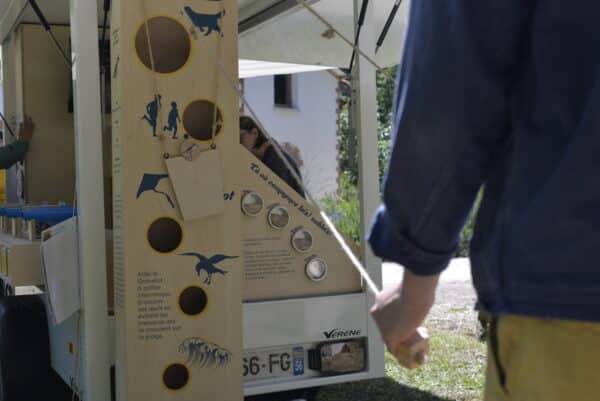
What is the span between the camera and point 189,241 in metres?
2.79

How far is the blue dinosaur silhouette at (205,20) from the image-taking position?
9.16 ft

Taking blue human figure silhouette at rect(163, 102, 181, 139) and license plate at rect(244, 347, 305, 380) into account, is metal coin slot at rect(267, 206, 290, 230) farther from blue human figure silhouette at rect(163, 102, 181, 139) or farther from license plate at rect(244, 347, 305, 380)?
blue human figure silhouette at rect(163, 102, 181, 139)

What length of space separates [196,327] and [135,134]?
663 millimetres

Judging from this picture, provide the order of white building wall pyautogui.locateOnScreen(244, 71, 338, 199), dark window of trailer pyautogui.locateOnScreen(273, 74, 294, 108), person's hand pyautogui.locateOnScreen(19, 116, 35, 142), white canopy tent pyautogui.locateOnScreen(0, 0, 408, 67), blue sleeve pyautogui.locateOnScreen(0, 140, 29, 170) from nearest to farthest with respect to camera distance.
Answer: white canopy tent pyautogui.locateOnScreen(0, 0, 408, 67)
blue sleeve pyautogui.locateOnScreen(0, 140, 29, 170)
person's hand pyautogui.locateOnScreen(19, 116, 35, 142)
white building wall pyautogui.locateOnScreen(244, 71, 338, 199)
dark window of trailer pyautogui.locateOnScreen(273, 74, 294, 108)

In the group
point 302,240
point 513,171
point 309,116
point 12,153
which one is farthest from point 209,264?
point 309,116

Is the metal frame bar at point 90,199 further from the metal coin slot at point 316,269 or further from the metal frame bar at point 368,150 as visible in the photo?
the metal frame bar at point 368,150

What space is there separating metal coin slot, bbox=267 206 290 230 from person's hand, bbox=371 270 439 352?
7.24ft

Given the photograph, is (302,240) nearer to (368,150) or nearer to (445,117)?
(368,150)

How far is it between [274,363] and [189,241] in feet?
2.95

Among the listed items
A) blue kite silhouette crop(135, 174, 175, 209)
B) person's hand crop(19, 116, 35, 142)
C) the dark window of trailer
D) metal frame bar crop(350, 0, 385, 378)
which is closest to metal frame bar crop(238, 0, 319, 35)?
metal frame bar crop(350, 0, 385, 378)

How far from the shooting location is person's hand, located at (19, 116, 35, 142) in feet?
16.4

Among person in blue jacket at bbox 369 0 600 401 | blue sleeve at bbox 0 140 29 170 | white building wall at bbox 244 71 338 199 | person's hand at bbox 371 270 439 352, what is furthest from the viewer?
white building wall at bbox 244 71 338 199

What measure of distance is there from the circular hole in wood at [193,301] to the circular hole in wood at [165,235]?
0.15 m

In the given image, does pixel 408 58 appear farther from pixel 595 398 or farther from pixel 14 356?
pixel 14 356
